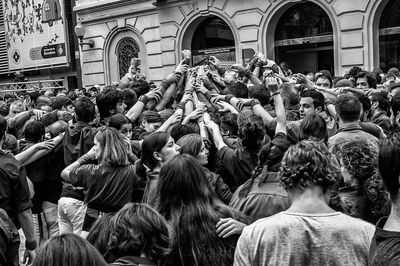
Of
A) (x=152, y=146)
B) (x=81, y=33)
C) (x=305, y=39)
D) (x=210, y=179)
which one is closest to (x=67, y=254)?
(x=210, y=179)

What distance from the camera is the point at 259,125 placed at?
4270 millimetres

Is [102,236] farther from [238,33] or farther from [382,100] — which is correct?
[238,33]

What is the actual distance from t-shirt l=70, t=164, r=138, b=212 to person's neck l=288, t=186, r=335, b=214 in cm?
237

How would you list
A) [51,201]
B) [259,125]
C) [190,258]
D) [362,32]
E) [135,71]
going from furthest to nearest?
[362,32], [135,71], [51,201], [259,125], [190,258]

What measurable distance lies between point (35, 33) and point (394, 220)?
2948 centimetres

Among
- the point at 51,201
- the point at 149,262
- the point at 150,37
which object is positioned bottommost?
the point at 51,201

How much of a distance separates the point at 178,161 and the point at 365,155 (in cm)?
111

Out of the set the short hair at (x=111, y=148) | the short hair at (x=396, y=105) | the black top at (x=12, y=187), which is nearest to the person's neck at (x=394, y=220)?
the short hair at (x=111, y=148)

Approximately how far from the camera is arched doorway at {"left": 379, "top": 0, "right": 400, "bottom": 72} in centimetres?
1666

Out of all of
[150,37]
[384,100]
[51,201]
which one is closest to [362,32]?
[150,37]

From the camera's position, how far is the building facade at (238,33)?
1683 cm

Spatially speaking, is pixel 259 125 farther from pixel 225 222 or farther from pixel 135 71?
pixel 135 71

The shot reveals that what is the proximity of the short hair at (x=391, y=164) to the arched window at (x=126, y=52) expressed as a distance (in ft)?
70.1

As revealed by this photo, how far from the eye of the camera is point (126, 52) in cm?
2378
